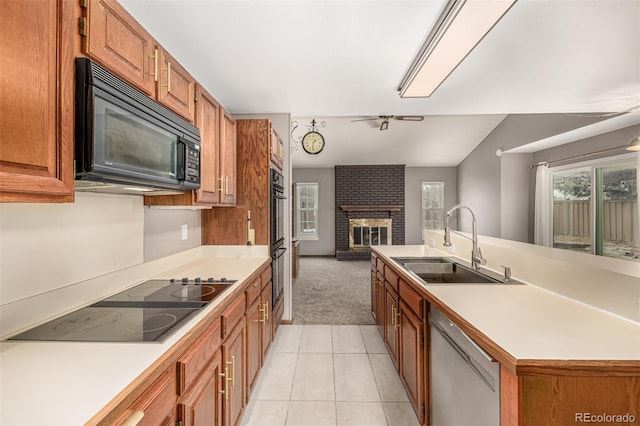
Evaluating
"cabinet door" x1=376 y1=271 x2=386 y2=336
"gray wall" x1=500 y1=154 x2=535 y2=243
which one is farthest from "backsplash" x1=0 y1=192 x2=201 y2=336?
"gray wall" x1=500 y1=154 x2=535 y2=243

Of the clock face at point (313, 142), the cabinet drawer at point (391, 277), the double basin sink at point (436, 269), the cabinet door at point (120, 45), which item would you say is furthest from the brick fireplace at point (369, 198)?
the cabinet door at point (120, 45)

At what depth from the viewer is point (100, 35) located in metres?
1.01

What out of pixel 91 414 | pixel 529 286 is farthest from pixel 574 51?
pixel 91 414

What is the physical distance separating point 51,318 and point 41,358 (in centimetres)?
40

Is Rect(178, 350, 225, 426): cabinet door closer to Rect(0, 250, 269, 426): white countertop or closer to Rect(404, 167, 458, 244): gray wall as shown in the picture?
Rect(0, 250, 269, 426): white countertop

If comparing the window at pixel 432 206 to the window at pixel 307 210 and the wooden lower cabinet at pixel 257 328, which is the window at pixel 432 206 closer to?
the window at pixel 307 210

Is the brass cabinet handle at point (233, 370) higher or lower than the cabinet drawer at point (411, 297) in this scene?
lower

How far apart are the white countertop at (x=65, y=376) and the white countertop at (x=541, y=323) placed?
115 centimetres

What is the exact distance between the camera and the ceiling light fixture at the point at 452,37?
1.33m

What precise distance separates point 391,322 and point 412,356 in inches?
23.1

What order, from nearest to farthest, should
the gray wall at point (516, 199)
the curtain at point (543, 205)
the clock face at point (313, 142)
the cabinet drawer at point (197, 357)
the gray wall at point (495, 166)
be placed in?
the cabinet drawer at point (197, 357)
the gray wall at point (495, 166)
the clock face at point (313, 142)
the curtain at point (543, 205)
the gray wall at point (516, 199)

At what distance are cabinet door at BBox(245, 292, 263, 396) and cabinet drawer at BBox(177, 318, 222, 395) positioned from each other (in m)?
0.51

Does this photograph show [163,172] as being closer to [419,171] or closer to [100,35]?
[100,35]

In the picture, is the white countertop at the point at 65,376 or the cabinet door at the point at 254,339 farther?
the cabinet door at the point at 254,339
